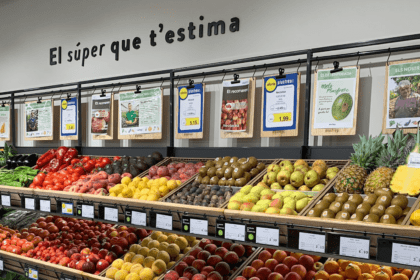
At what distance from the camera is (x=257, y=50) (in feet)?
11.2

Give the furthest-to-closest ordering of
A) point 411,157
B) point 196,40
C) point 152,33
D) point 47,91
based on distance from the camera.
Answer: point 47,91
point 152,33
point 196,40
point 411,157

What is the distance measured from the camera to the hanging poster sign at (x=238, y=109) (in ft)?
10.6

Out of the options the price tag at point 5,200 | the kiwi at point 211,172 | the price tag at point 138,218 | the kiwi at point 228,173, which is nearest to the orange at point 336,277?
the kiwi at point 228,173

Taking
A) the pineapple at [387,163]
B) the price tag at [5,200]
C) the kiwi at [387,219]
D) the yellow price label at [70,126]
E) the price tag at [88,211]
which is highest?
the yellow price label at [70,126]

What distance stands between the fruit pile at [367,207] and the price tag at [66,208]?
1.74m

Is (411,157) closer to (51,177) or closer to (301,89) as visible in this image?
(301,89)

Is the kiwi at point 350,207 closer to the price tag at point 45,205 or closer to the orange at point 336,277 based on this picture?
the orange at point 336,277

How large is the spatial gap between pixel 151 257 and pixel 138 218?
0.55m

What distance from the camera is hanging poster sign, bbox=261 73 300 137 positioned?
300cm

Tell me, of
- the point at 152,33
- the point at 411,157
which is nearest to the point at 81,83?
the point at 152,33

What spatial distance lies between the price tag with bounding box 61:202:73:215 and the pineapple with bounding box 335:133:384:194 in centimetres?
186

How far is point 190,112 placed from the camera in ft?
11.8

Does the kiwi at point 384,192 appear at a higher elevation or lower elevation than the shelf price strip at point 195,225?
higher

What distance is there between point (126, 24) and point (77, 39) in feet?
3.38
